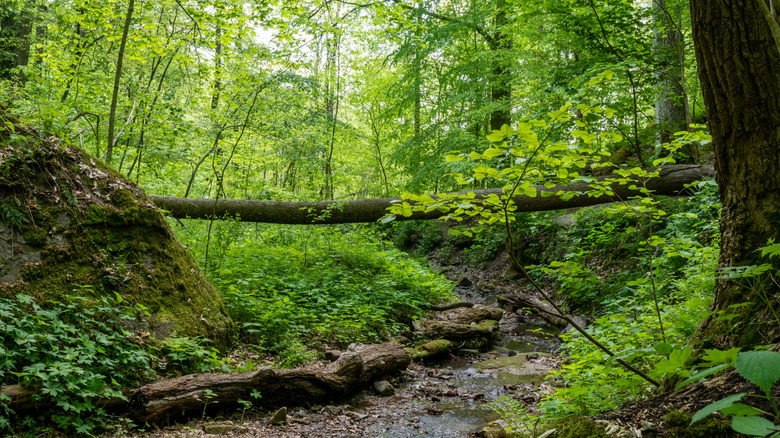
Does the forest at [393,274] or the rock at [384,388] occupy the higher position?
the forest at [393,274]

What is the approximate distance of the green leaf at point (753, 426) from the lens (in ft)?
3.67

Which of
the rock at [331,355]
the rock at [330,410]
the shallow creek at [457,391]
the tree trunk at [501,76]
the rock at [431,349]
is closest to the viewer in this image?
the shallow creek at [457,391]

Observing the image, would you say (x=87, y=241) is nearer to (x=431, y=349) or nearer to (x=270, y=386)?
(x=270, y=386)

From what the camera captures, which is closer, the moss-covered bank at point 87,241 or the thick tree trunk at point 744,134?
the thick tree trunk at point 744,134

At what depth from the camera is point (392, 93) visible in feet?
49.3

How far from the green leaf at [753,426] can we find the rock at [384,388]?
13.8 feet

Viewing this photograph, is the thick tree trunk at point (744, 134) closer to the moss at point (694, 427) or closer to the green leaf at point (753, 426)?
the moss at point (694, 427)

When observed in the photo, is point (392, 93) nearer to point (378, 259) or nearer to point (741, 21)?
point (378, 259)

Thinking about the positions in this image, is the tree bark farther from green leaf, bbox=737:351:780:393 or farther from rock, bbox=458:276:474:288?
rock, bbox=458:276:474:288

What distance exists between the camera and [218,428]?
3570mm

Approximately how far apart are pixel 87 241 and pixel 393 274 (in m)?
5.49

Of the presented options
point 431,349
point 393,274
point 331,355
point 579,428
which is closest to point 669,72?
point 431,349

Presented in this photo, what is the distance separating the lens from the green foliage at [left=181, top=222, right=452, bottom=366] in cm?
557

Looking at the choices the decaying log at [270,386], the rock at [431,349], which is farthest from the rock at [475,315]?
the decaying log at [270,386]
